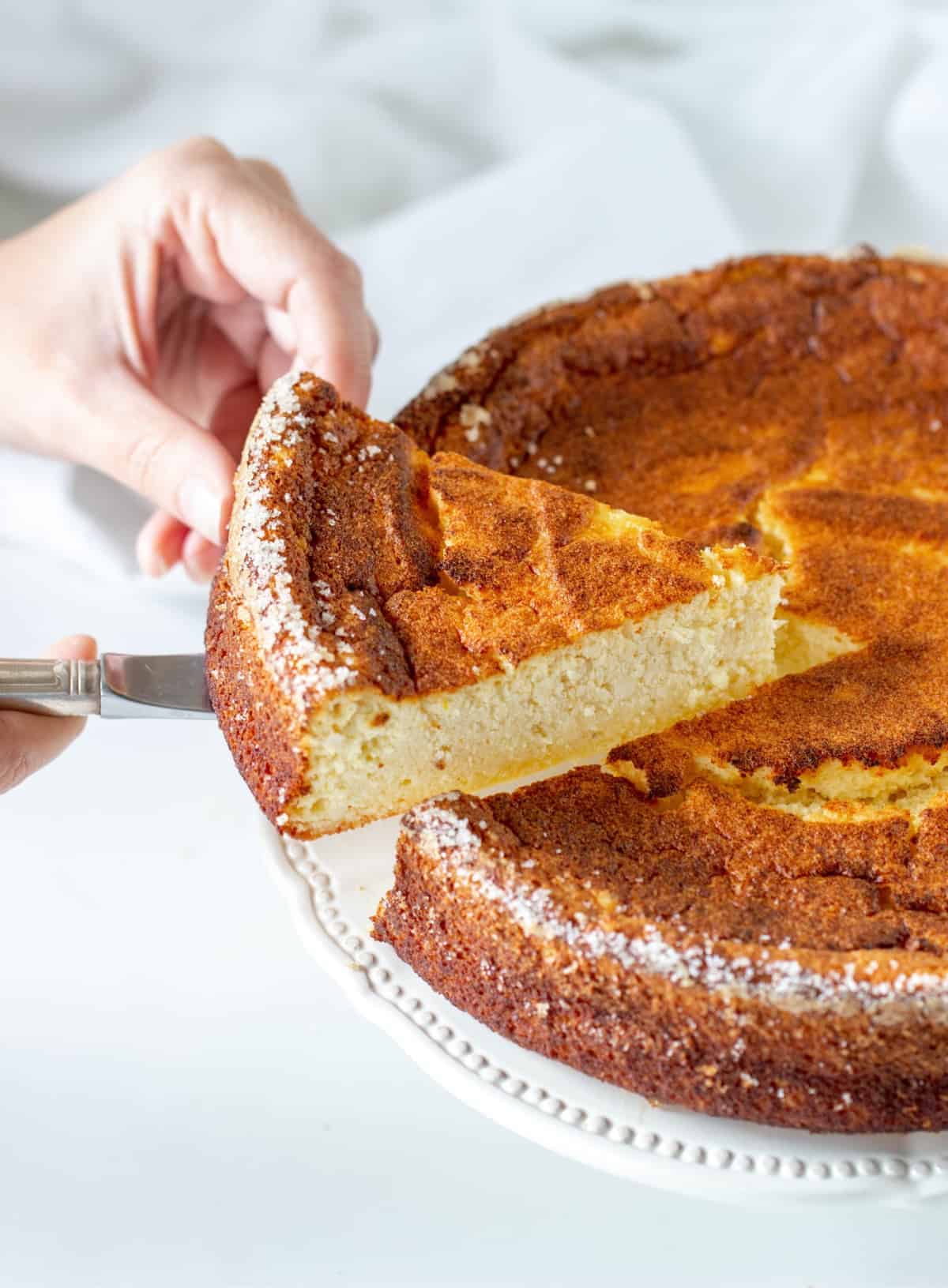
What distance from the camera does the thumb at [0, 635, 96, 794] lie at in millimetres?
2580

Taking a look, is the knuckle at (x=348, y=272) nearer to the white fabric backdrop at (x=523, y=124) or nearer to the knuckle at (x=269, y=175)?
the knuckle at (x=269, y=175)

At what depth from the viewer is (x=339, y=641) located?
223 centimetres

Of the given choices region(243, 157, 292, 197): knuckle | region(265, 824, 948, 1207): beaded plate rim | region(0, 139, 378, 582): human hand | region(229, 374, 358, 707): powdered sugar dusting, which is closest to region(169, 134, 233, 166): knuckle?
region(0, 139, 378, 582): human hand

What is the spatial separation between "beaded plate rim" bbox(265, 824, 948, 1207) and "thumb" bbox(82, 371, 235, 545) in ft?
2.91

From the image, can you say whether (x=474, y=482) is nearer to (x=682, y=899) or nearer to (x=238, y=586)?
(x=238, y=586)

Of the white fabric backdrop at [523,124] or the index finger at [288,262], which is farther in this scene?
the white fabric backdrop at [523,124]

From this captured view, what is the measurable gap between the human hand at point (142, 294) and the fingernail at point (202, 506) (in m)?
0.05

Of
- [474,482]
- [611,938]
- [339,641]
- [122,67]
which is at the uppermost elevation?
[122,67]

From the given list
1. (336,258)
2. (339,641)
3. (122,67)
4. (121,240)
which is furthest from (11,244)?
(339,641)

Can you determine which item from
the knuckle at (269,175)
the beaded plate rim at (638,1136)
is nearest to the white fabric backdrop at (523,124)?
the knuckle at (269,175)

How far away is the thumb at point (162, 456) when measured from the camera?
274cm

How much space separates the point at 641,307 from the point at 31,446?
1.38 meters

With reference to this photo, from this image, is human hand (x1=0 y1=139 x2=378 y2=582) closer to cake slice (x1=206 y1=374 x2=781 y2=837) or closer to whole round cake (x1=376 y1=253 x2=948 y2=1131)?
whole round cake (x1=376 y1=253 x2=948 y2=1131)

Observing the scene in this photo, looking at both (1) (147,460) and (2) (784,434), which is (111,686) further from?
(2) (784,434)
